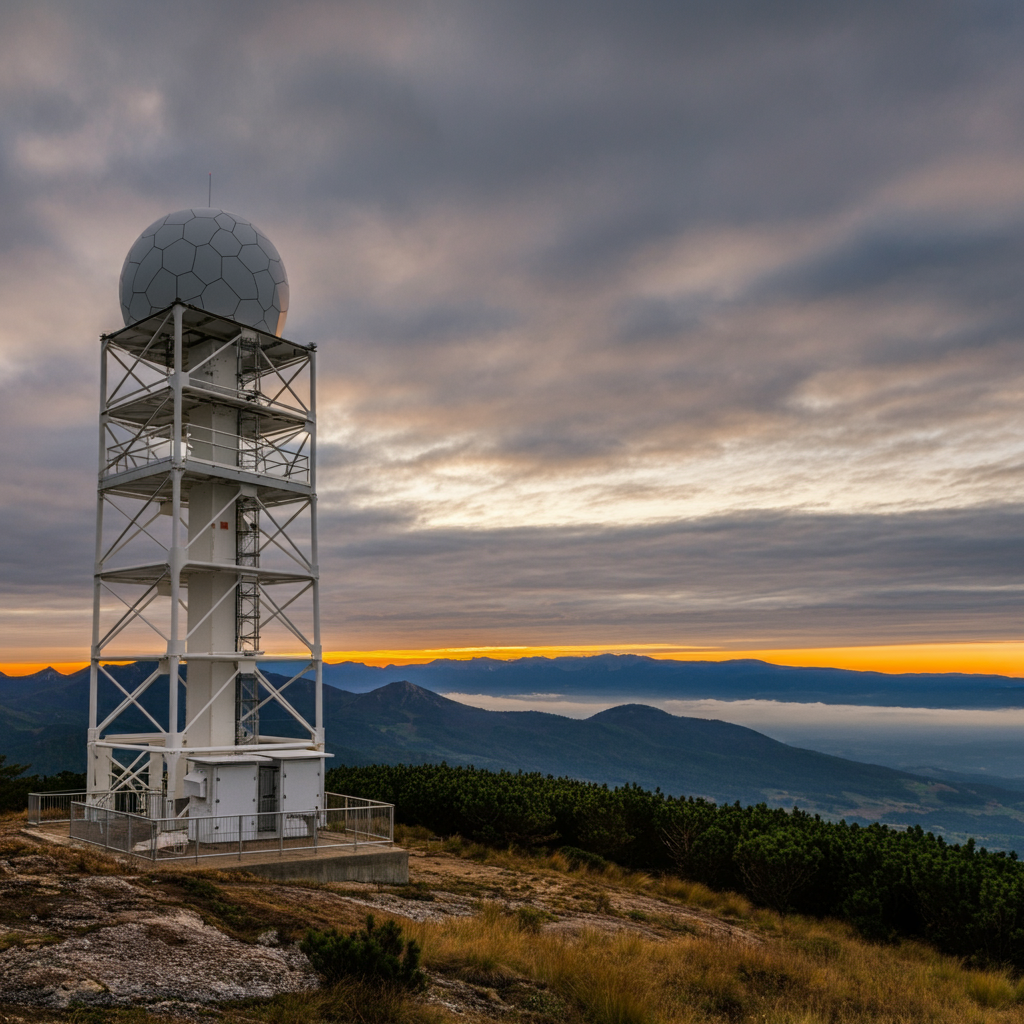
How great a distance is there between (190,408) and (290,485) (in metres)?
4.19

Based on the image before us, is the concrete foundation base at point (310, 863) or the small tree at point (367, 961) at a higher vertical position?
the small tree at point (367, 961)

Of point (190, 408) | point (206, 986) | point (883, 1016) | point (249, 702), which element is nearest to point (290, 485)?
point (190, 408)

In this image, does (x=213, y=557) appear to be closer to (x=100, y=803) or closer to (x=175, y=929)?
(x=100, y=803)

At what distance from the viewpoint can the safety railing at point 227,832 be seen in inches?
779

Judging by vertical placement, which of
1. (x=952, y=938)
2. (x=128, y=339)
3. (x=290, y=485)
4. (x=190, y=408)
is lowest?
(x=952, y=938)

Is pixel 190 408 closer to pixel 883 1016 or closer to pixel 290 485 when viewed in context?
pixel 290 485

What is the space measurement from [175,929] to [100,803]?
16459mm

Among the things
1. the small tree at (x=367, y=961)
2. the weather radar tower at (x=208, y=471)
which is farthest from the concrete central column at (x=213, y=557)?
the small tree at (x=367, y=961)

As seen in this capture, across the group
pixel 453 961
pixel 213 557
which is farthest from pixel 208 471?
pixel 453 961

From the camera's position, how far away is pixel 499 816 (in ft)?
96.3

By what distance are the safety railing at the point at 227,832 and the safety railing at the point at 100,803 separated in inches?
42.5

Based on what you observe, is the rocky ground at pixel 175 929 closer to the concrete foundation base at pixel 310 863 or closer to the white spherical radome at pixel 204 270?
the concrete foundation base at pixel 310 863

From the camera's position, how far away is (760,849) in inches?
976

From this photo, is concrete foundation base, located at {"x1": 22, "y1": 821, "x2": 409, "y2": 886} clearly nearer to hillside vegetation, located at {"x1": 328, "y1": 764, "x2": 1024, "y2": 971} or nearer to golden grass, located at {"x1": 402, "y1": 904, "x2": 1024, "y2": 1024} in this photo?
golden grass, located at {"x1": 402, "y1": 904, "x2": 1024, "y2": 1024}
